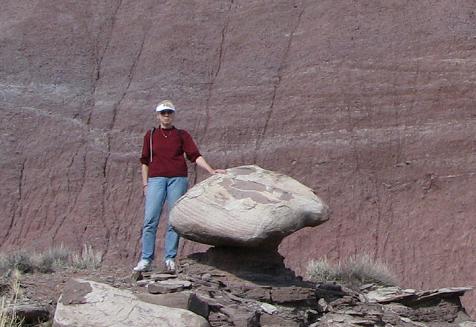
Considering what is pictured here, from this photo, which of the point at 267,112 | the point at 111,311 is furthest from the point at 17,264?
the point at 267,112

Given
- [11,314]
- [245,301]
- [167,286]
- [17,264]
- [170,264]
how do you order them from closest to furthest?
[11,314] < [167,286] < [245,301] < [170,264] < [17,264]

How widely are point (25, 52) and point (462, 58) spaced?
9.32 meters

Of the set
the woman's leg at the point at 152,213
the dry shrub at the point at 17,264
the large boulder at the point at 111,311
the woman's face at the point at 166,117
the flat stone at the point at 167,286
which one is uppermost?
the woman's face at the point at 166,117

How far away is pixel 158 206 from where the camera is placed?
1145cm

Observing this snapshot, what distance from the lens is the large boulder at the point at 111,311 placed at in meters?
8.70

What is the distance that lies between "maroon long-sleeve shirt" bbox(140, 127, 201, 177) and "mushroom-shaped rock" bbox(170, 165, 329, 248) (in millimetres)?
→ 457

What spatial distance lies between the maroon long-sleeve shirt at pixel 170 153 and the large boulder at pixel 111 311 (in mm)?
2615

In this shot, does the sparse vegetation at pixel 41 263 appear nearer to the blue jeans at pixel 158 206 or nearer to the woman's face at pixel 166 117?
the blue jeans at pixel 158 206

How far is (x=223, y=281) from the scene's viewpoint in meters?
10.8

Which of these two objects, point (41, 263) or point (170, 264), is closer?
point (170, 264)

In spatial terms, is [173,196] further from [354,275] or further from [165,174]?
[354,275]

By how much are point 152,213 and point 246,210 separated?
4.33ft

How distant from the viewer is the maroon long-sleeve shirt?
11500 mm

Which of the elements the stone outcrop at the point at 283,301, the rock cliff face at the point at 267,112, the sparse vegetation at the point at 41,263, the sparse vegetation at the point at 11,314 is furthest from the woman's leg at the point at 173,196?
the rock cliff face at the point at 267,112
